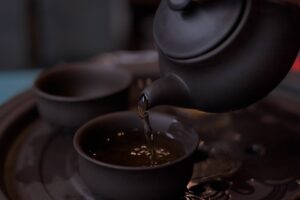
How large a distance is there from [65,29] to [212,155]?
80.4 inches

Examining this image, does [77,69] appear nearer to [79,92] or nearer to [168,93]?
[79,92]

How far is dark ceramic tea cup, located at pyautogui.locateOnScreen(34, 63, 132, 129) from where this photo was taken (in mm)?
928

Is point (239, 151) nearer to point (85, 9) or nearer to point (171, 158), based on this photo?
point (171, 158)

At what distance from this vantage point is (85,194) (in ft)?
2.62

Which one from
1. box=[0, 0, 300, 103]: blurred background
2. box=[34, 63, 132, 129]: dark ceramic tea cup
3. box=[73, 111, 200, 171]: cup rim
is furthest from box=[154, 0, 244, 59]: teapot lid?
box=[0, 0, 300, 103]: blurred background

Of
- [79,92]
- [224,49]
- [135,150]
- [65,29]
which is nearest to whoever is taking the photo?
[224,49]

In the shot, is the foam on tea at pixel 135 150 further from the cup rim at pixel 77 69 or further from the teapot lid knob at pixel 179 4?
the teapot lid knob at pixel 179 4

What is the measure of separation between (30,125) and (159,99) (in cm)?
36

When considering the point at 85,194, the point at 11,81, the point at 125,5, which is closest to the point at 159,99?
the point at 85,194

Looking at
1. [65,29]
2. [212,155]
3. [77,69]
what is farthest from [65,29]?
[212,155]

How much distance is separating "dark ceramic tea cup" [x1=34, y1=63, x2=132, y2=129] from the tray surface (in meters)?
0.05

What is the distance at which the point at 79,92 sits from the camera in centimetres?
107

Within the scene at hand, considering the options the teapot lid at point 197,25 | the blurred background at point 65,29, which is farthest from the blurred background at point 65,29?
the teapot lid at point 197,25

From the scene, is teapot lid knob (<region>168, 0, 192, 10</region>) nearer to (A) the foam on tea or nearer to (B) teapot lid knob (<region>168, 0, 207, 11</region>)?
(B) teapot lid knob (<region>168, 0, 207, 11</region>)
